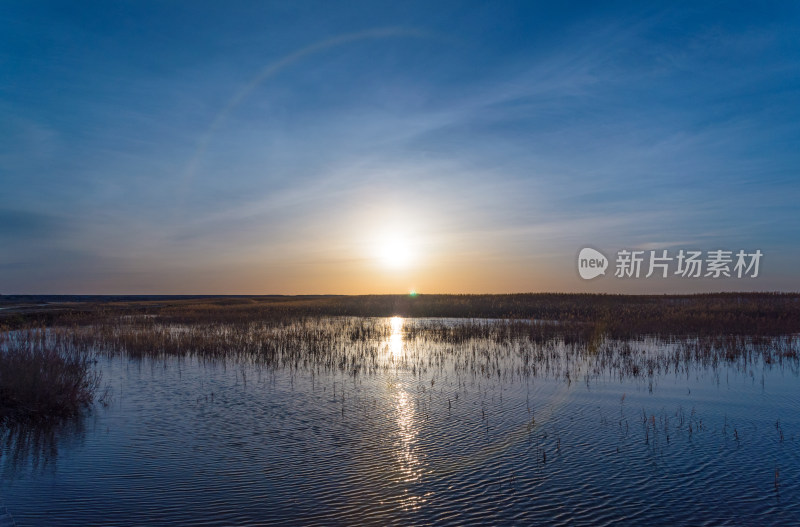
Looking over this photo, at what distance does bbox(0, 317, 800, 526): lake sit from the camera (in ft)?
22.2

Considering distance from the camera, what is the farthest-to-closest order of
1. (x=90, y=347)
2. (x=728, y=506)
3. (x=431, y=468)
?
(x=90, y=347), (x=431, y=468), (x=728, y=506)

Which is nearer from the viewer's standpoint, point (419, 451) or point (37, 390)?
point (419, 451)

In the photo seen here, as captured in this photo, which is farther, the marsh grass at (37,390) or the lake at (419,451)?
the marsh grass at (37,390)

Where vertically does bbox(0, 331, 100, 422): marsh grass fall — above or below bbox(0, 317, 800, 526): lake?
above

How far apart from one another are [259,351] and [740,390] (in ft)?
51.0

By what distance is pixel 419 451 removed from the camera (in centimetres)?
901

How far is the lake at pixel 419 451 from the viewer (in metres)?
6.77

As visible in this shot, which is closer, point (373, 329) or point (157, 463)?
point (157, 463)

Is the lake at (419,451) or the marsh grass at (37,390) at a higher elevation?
the marsh grass at (37,390)

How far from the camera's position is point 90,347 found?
21.8 metres

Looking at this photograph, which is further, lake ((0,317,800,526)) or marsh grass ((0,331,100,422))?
marsh grass ((0,331,100,422))

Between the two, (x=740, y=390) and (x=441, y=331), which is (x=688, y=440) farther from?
(x=441, y=331)

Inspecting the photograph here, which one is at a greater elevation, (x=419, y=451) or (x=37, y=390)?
(x=37, y=390)

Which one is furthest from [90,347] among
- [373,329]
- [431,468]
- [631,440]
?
[631,440]
